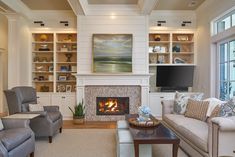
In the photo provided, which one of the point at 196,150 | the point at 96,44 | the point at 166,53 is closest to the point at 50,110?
the point at 96,44

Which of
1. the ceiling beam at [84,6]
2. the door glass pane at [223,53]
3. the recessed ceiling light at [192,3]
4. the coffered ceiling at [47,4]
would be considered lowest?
the door glass pane at [223,53]

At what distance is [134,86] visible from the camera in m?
6.54

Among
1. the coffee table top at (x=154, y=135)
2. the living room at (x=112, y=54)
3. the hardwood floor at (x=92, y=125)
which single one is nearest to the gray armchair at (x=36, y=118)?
the living room at (x=112, y=54)

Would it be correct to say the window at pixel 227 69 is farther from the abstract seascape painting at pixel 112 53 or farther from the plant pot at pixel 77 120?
the plant pot at pixel 77 120

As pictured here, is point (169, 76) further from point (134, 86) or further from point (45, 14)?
point (45, 14)

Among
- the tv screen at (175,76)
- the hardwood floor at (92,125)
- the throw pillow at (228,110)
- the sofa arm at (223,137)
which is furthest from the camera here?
the tv screen at (175,76)

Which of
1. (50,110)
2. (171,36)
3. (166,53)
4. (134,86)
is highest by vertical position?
(171,36)

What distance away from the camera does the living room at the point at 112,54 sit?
18.8 feet

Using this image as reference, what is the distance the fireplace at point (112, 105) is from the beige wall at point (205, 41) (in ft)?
7.11

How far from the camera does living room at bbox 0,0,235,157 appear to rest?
18.8 feet

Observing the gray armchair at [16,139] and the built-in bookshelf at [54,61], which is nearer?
the gray armchair at [16,139]

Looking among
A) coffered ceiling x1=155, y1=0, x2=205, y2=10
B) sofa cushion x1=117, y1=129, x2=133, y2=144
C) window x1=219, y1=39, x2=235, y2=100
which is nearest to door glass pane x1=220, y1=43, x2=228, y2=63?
window x1=219, y1=39, x2=235, y2=100

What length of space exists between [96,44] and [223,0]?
3365mm

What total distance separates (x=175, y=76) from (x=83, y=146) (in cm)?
373
